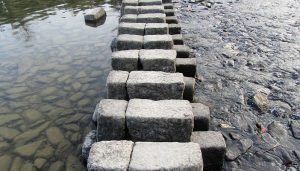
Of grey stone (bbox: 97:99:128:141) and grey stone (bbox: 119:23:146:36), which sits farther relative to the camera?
grey stone (bbox: 119:23:146:36)

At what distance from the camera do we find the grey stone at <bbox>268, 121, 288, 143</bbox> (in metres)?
3.71

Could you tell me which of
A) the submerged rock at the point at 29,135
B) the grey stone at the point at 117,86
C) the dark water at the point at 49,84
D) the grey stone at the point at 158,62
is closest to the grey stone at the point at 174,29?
the dark water at the point at 49,84

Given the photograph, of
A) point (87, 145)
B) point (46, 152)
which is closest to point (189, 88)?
point (87, 145)

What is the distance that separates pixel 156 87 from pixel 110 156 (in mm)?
1073

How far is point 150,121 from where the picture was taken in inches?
114

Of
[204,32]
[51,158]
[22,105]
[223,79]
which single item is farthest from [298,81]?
[22,105]

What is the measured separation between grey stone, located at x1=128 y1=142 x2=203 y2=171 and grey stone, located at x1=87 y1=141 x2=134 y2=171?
6cm

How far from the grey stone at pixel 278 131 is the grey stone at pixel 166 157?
1580 mm

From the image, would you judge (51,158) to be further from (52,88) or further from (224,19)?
(224,19)

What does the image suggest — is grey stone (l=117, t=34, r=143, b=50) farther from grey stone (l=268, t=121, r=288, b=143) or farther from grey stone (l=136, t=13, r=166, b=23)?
grey stone (l=268, t=121, r=288, b=143)

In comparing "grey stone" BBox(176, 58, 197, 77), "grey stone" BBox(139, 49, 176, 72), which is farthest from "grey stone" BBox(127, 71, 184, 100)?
"grey stone" BBox(176, 58, 197, 77)

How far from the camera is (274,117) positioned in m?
4.11

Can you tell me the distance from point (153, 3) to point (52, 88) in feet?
9.18

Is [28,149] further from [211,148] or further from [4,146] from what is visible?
[211,148]
